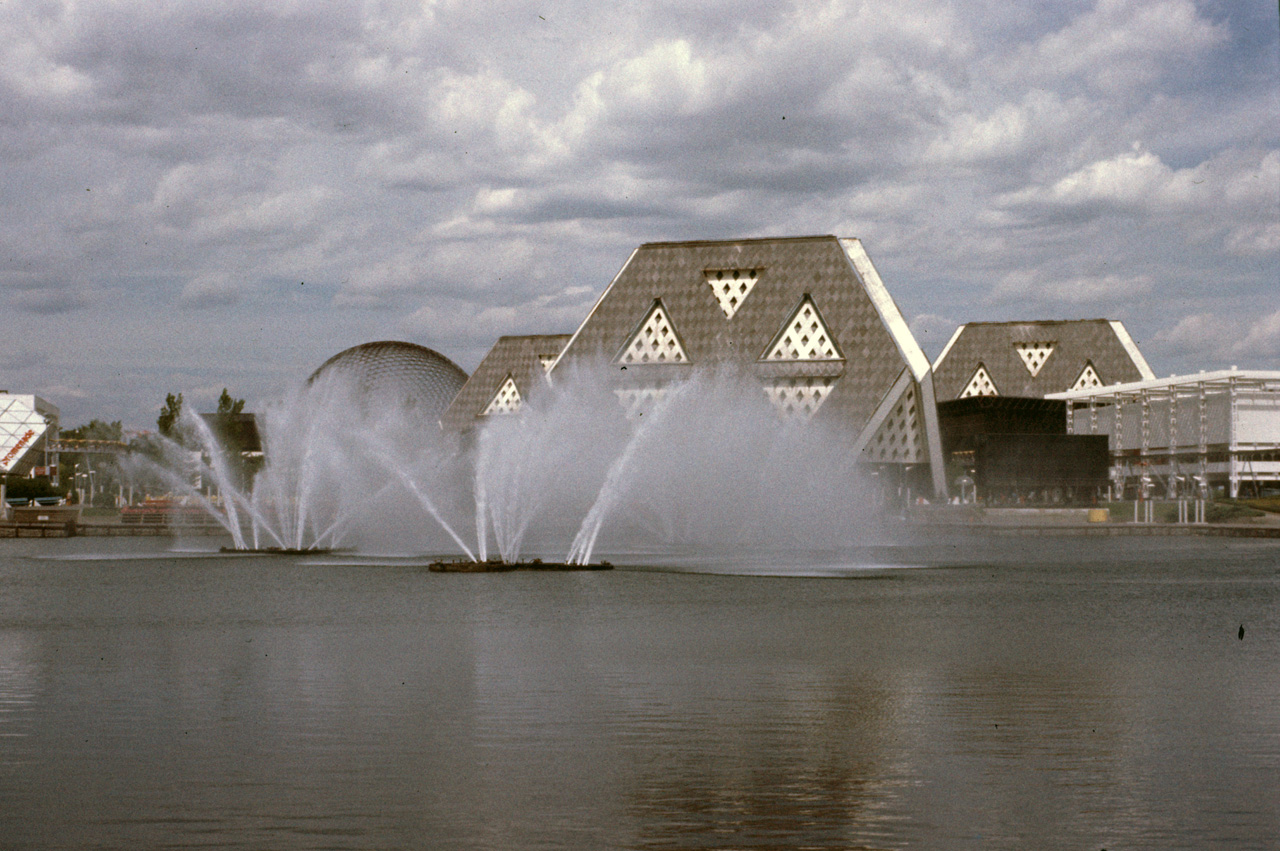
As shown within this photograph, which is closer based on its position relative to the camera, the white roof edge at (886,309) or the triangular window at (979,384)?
the white roof edge at (886,309)

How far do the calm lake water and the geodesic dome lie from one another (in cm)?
11346

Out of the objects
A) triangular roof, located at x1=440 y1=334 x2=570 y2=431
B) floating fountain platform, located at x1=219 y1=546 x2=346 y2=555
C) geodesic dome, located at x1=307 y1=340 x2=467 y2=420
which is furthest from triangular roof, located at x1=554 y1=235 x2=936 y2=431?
geodesic dome, located at x1=307 y1=340 x2=467 y2=420

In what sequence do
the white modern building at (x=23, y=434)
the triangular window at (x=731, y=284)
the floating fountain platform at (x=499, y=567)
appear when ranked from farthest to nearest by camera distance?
the white modern building at (x=23, y=434) → the triangular window at (x=731, y=284) → the floating fountain platform at (x=499, y=567)

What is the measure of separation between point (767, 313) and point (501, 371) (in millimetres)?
38115

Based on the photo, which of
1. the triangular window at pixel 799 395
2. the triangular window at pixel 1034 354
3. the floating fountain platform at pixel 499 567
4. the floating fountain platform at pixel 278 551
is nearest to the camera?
the floating fountain platform at pixel 499 567

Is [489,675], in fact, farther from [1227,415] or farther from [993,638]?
[1227,415]

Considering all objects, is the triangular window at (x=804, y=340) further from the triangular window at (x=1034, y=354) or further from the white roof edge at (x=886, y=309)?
the triangular window at (x=1034, y=354)

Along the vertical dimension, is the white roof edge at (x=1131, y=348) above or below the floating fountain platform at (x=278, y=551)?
above

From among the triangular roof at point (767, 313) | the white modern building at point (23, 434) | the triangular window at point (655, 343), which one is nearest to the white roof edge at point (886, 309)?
the triangular roof at point (767, 313)

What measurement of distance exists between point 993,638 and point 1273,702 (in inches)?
227

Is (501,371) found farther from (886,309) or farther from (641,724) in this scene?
(641,724)

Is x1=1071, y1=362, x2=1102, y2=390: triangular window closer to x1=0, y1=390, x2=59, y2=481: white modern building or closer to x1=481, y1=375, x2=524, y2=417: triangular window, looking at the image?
Result: x1=481, y1=375, x2=524, y2=417: triangular window

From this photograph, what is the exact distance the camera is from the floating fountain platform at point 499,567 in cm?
3256

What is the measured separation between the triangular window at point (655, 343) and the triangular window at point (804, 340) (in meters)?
5.33
